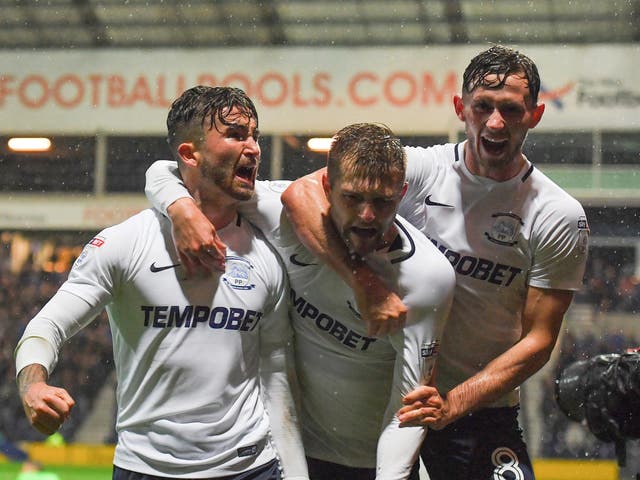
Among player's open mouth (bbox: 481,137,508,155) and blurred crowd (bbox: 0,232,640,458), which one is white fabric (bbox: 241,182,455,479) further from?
blurred crowd (bbox: 0,232,640,458)

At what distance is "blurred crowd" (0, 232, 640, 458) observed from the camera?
A: 979 centimetres

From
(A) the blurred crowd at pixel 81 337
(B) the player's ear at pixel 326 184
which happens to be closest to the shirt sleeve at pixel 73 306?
(B) the player's ear at pixel 326 184

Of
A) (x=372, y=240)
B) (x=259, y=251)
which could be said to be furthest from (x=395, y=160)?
(x=259, y=251)

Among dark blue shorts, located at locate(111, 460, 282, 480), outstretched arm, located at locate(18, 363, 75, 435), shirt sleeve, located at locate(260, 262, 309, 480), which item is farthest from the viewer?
shirt sleeve, located at locate(260, 262, 309, 480)

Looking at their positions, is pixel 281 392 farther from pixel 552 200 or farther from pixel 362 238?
pixel 552 200

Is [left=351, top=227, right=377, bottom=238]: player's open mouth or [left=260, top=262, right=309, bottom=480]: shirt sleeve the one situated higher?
[left=351, top=227, right=377, bottom=238]: player's open mouth

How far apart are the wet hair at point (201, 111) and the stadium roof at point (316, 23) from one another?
8.91 metres

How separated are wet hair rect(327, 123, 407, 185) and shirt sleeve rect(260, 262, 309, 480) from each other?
0.36 metres

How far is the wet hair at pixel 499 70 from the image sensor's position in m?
2.71

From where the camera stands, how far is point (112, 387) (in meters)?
10.4

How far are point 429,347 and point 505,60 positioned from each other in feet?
2.42

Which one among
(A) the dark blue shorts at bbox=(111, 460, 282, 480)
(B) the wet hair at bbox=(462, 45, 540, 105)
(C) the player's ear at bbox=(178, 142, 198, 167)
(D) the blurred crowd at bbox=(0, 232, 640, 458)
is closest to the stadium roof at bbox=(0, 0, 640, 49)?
(D) the blurred crowd at bbox=(0, 232, 640, 458)

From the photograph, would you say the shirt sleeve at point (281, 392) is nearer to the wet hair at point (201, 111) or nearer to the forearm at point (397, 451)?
the forearm at point (397, 451)

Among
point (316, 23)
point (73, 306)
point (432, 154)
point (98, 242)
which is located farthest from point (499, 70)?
point (316, 23)
